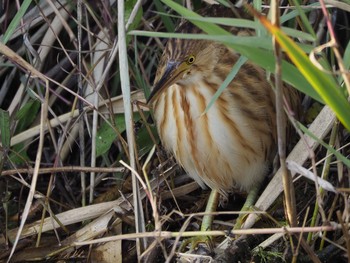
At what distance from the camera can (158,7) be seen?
2043 mm

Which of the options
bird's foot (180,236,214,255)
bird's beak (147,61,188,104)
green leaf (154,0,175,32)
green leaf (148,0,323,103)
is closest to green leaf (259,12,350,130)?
green leaf (148,0,323,103)

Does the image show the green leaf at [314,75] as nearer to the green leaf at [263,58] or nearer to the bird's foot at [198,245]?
the green leaf at [263,58]

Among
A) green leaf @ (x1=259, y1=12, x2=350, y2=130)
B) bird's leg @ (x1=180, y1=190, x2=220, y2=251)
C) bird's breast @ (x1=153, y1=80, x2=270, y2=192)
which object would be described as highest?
green leaf @ (x1=259, y1=12, x2=350, y2=130)

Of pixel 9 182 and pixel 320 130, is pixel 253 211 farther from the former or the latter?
pixel 9 182

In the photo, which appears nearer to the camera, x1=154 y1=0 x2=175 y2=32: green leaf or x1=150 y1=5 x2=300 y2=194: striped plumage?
x1=150 y1=5 x2=300 y2=194: striped plumage

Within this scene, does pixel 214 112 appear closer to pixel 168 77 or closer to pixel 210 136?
pixel 210 136

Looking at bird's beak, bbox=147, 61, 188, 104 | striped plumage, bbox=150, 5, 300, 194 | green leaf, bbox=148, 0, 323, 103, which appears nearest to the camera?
green leaf, bbox=148, 0, 323, 103

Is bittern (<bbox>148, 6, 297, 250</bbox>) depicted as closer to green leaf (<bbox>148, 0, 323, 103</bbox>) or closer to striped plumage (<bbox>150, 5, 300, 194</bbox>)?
striped plumage (<bbox>150, 5, 300, 194</bbox>)

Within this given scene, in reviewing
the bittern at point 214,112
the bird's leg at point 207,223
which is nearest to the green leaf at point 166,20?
the bittern at point 214,112

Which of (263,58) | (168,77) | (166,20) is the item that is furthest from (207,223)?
(263,58)

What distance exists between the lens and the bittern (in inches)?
70.2

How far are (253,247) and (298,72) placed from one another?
60 centimetres

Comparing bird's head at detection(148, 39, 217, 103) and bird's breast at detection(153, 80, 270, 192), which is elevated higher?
bird's head at detection(148, 39, 217, 103)

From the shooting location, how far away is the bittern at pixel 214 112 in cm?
178
